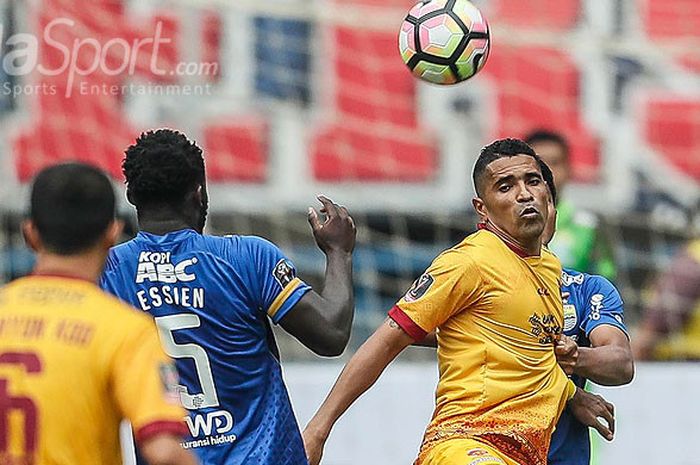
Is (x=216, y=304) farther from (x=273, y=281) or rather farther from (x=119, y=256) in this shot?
(x=119, y=256)

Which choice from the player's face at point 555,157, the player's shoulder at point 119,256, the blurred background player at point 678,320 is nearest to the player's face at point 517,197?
the player's shoulder at point 119,256

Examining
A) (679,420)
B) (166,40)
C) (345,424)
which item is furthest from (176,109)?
(679,420)

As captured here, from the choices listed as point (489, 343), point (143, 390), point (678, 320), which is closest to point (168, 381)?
point (143, 390)

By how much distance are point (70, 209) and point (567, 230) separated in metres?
4.43

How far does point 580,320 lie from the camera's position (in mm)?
5469

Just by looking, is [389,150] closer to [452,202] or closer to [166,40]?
[452,202]

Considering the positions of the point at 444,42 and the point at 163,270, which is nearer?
the point at 163,270

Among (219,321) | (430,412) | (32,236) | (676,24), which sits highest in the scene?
(676,24)

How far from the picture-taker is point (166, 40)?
10992mm

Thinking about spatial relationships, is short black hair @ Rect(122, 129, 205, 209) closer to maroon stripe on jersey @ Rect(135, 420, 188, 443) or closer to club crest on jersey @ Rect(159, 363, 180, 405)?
club crest on jersey @ Rect(159, 363, 180, 405)

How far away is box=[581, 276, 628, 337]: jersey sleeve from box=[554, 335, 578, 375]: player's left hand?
295 mm

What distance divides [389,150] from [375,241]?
813mm

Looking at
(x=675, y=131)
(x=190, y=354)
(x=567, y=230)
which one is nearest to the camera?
(x=190, y=354)

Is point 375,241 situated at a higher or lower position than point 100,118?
lower
